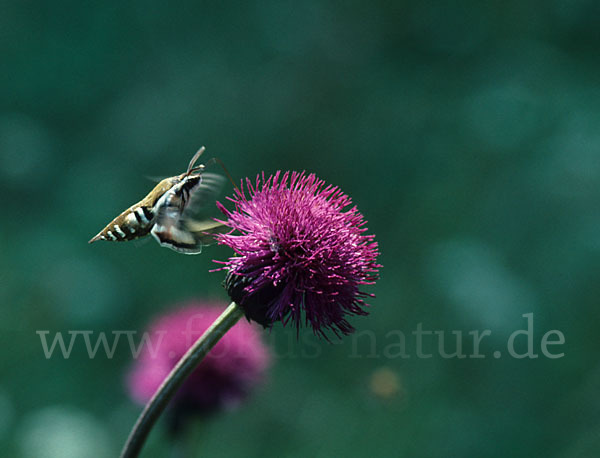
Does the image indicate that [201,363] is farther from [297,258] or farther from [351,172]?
[351,172]

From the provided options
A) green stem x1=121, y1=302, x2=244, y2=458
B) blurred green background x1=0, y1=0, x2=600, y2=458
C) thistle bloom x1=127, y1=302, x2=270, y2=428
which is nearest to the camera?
green stem x1=121, y1=302, x2=244, y2=458

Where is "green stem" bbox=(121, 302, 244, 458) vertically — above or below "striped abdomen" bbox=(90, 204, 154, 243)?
below

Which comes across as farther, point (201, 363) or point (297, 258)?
point (201, 363)

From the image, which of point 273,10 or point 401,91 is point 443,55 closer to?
point 401,91

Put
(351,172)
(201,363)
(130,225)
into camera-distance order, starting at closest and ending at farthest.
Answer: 1. (130,225)
2. (201,363)
3. (351,172)

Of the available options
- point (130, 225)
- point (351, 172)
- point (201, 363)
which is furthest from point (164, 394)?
point (351, 172)

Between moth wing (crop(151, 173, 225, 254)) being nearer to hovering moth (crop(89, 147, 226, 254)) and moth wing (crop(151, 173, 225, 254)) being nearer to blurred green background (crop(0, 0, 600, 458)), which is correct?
hovering moth (crop(89, 147, 226, 254))

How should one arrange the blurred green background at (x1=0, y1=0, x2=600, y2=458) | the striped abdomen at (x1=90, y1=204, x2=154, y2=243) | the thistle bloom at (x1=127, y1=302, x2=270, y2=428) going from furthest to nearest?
1. the blurred green background at (x1=0, y1=0, x2=600, y2=458)
2. the thistle bloom at (x1=127, y1=302, x2=270, y2=428)
3. the striped abdomen at (x1=90, y1=204, x2=154, y2=243)

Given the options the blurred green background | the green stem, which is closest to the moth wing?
the green stem

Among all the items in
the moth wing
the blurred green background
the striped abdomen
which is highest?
the blurred green background
